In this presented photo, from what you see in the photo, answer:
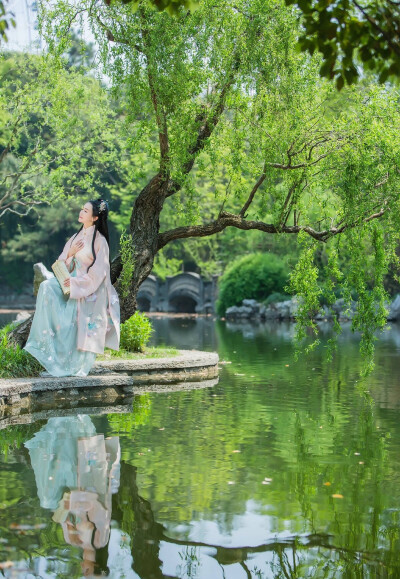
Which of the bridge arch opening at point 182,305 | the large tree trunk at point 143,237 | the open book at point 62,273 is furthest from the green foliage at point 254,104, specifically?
the bridge arch opening at point 182,305

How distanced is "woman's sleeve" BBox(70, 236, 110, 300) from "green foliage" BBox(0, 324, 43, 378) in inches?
45.2

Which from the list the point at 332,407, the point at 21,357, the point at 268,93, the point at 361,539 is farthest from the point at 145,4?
the point at 361,539

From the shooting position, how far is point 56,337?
10.9 meters

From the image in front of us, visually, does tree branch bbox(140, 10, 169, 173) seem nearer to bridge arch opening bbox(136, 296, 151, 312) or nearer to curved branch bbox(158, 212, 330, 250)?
curved branch bbox(158, 212, 330, 250)

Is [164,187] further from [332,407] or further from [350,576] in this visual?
[350,576]

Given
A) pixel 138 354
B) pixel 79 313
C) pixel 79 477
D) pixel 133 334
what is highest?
pixel 79 313

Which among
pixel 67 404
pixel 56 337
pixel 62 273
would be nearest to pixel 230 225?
pixel 62 273

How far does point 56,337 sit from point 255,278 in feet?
97.8

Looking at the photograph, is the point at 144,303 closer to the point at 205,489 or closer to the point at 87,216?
the point at 87,216

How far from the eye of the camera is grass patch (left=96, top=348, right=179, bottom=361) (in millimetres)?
13083

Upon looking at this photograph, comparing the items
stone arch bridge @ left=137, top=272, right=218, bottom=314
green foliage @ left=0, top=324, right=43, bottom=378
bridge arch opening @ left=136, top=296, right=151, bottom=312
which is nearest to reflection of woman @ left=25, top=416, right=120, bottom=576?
green foliage @ left=0, top=324, right=43, bottom=378

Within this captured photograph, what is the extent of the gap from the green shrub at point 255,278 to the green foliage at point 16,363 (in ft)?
94.6

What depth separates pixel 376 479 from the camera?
6520 millimetres

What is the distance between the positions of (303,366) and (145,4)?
7118 millimetres
